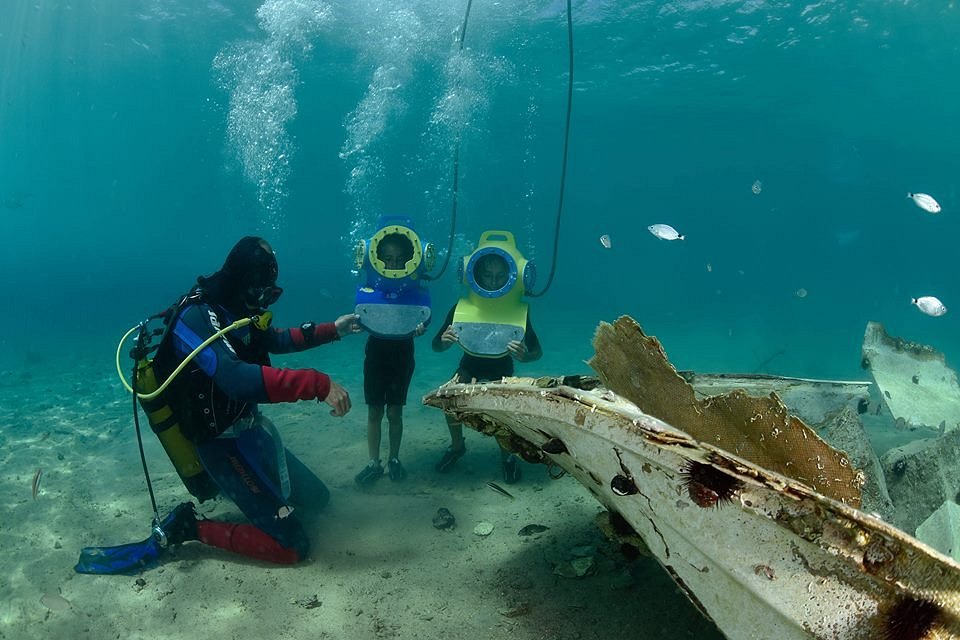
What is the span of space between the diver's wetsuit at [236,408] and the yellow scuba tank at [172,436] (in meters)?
0.09

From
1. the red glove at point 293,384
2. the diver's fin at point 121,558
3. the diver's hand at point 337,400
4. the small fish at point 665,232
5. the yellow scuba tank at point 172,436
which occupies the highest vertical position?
the small fish at point 665,232

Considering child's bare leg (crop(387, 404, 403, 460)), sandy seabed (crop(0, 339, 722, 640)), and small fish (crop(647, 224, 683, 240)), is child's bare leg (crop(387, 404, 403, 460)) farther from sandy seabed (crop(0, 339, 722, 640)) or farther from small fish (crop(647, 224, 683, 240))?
small fish (crop(647, 224, 683, 240))

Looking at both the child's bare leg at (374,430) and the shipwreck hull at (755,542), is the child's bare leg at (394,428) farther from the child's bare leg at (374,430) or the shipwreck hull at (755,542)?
the shipwreck hull at (755,542)

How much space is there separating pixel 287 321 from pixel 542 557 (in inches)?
915

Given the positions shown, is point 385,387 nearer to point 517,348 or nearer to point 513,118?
point 517,348

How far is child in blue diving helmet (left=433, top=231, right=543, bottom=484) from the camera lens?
5125 mm

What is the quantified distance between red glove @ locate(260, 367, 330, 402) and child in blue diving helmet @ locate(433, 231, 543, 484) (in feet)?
5.28

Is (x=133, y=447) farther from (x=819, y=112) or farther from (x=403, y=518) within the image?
(x=819, y=112)

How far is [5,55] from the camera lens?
32.1m

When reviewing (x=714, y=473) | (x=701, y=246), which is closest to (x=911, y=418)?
(x=714, y=473)

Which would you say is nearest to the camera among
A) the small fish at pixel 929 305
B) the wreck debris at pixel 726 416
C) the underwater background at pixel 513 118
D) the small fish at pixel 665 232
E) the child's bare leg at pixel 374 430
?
the wreck debris at pixel 726 416

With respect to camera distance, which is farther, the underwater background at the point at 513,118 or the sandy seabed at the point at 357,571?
the underwater background at the point at 513,118

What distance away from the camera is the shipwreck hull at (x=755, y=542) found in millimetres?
1433

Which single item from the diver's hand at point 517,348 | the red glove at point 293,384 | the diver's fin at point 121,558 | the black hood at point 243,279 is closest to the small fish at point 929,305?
the diver's hand at point 517,348
